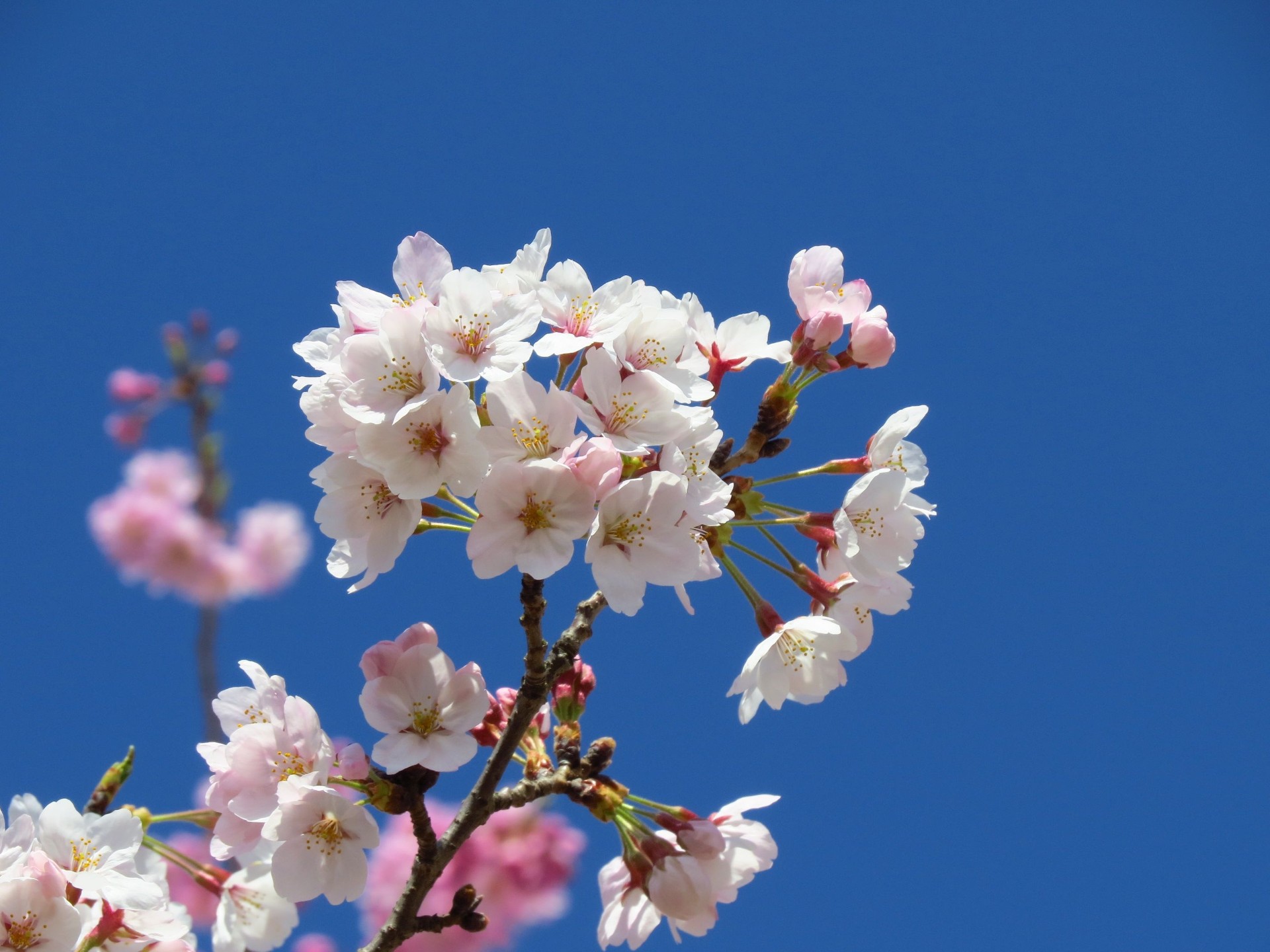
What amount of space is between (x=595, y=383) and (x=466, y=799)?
84cm

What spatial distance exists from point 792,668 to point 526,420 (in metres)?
0.87

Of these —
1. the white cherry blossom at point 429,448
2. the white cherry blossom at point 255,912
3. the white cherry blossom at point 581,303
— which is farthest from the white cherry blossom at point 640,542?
the white cherry blossom at point 255,912

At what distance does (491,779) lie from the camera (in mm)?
2047

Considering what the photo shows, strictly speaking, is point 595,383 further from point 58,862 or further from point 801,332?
point 58,862

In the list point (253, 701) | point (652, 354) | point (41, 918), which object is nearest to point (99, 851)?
point (41, 918)

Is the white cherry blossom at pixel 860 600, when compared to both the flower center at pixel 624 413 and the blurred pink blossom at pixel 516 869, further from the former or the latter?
the blurred pink blossom at pixel 516 869

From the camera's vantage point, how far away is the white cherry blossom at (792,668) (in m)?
2.23

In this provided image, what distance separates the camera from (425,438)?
1.82 m

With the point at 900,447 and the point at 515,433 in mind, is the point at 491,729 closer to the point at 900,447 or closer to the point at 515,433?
the point at 515,433

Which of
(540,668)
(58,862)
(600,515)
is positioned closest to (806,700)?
(540,668)

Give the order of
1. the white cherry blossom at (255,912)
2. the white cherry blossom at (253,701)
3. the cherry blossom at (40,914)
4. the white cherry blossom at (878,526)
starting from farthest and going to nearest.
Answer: the white cherry blossom at (255,912) < the white cherry blossom at (878,526) < the white cherry blossom at (253,701) < the cherry blossom at (40,914)

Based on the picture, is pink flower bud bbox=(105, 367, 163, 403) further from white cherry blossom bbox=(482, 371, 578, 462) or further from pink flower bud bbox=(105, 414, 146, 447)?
white cherry blossom bbox=(482, 371, 578, 462)

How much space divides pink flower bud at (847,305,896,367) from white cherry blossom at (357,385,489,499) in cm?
92

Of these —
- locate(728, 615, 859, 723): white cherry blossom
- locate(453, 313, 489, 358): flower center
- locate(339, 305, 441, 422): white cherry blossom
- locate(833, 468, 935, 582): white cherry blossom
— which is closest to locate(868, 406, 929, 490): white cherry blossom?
locate(833, 468, 935, 582): white cherry blossom
